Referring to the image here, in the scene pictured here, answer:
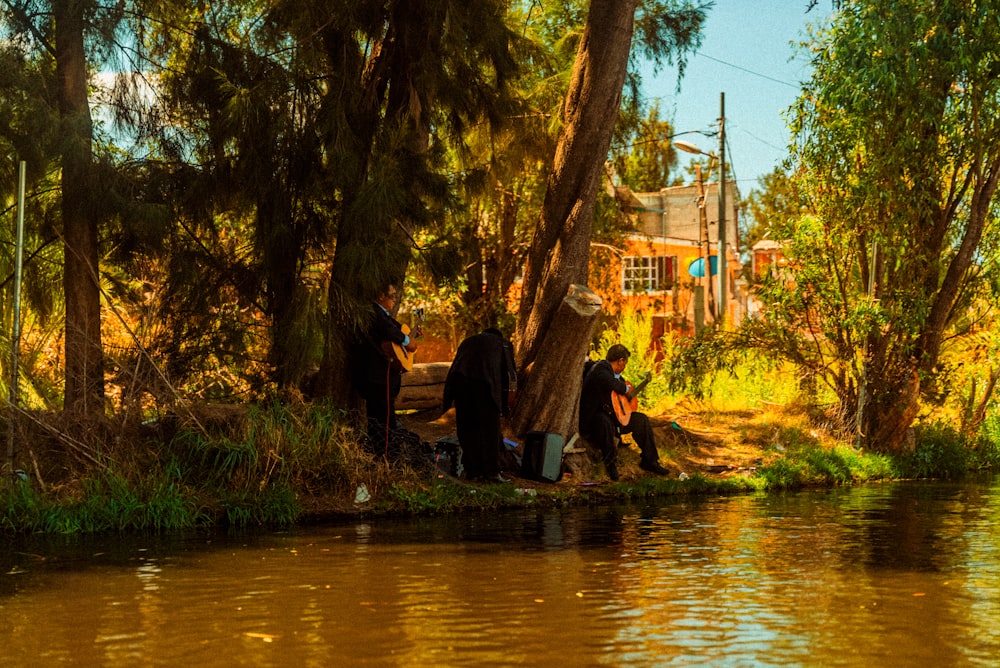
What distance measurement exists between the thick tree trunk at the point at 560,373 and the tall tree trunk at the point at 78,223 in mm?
4740

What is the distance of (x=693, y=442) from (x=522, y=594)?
30.1 ft

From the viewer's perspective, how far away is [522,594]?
839 cm

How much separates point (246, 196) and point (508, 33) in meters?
3.62

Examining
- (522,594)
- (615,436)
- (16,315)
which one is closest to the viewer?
(522,594)

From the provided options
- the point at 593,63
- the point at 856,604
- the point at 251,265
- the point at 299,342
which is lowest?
the point at 856,604

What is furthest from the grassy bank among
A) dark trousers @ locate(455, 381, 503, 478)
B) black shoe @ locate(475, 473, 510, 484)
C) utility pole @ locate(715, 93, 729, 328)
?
utility pole @ locate(715, 93, 729, 328)

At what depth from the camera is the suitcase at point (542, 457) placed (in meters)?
14.4

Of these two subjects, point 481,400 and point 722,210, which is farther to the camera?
point 722,210

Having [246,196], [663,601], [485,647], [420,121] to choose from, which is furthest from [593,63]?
[485,647]

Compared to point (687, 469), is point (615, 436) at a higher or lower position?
higher

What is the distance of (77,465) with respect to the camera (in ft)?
39.5

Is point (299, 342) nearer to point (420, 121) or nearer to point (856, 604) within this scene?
point (420, 121)

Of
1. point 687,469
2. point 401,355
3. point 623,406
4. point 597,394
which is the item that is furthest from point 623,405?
point 401,355

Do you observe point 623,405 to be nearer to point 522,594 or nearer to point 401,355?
point 401,355
